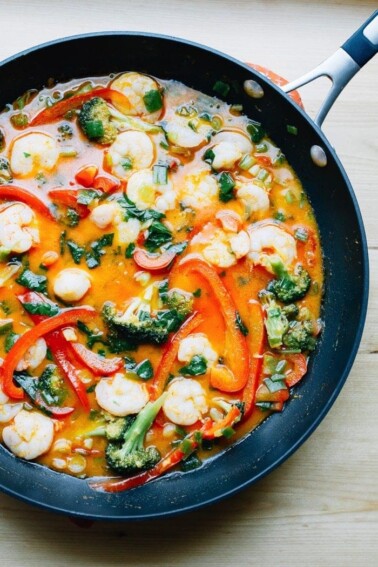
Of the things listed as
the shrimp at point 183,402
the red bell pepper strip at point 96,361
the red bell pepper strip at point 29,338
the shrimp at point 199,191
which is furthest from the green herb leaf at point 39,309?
the shrimp at point 199,191

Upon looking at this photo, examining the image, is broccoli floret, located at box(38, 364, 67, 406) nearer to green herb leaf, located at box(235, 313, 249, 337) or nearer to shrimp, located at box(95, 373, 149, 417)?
shrimp, located at box(95, 373, 149, 417)

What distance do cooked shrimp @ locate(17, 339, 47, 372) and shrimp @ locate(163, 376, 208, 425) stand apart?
1.84ft

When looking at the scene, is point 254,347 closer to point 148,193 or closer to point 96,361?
point 96,361

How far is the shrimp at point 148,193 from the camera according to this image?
309 centimetres

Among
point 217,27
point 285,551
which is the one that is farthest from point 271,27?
point 285,551

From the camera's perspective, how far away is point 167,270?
3.12m

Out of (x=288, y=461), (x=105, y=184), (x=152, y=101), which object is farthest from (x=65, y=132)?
(x=288, y=461)

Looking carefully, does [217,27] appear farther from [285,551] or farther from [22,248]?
[285,551]

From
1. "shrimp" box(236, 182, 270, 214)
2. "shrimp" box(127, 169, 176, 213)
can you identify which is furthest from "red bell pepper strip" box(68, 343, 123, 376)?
"shrimp" box(236, 182, 270, 214)

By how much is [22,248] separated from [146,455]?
3.34 ft

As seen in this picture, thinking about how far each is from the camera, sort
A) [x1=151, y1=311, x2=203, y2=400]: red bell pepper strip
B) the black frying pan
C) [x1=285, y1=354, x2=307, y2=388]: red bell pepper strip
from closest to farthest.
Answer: the black frying pan
[x1=151, y1=311, x2=203, y2=400]: red bell pepper strip
[x1=285, y1=354, x2=307, y2=388]: red bell pepper strip

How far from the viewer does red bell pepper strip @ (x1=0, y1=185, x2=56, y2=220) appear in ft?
10.1

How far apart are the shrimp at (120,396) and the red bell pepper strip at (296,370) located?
639mm

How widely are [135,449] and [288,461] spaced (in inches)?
28.2
